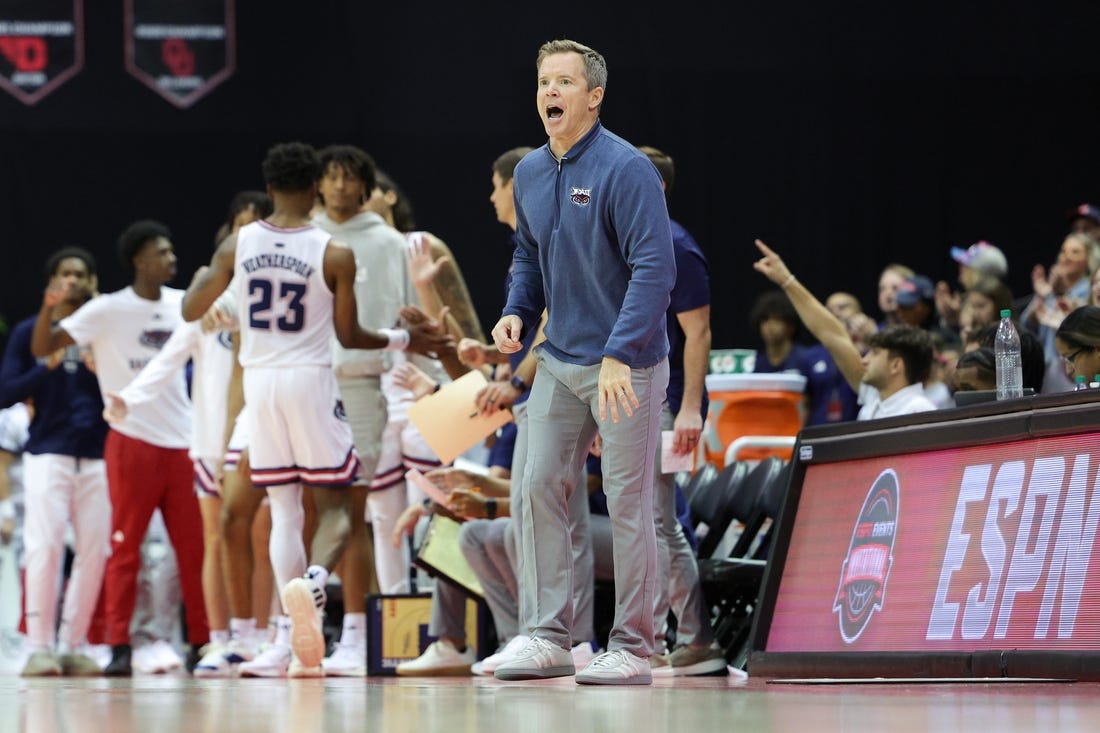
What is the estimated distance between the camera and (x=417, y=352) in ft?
21.9

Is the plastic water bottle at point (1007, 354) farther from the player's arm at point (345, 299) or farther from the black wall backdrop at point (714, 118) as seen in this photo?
the black wall backdrop at point (714, 118)

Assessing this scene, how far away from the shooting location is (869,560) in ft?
15.7

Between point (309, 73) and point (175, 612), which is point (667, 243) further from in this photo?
point (309, 73)

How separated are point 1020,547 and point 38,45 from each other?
9.12 m

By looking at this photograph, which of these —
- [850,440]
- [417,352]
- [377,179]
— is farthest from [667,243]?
[377,179]

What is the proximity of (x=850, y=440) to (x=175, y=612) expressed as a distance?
4.53 m

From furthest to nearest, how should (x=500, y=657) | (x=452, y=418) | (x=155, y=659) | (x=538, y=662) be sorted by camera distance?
(x=155, y=659) → (x=452, y=418) → (x=500, y=657) → (x=538, y=662)

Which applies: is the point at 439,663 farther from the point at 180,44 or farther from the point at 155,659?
the point at 180,44

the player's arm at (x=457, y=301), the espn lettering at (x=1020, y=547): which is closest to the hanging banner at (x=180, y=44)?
the player's arm at (x=457, y=301)

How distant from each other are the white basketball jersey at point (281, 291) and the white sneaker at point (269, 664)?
43.1 inches

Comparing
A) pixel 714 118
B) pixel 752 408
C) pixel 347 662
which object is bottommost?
pixel 347 662

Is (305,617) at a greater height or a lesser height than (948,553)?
lesser

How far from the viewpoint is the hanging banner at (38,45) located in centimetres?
1159

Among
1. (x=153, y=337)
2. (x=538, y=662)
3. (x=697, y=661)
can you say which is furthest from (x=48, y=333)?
(x=538, y=662)
